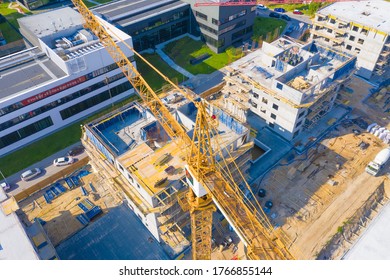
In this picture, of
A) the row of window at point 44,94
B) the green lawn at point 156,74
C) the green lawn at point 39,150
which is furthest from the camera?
the green lawn at point 156,74

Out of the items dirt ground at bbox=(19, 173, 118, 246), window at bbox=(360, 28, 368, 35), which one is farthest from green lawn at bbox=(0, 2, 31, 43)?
window at bbox=(360, 28, 368, 35)

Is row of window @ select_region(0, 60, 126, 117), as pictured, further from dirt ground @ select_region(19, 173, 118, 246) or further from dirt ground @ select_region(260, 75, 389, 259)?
dirt ground @ select_region(260, 75, 389, 259)

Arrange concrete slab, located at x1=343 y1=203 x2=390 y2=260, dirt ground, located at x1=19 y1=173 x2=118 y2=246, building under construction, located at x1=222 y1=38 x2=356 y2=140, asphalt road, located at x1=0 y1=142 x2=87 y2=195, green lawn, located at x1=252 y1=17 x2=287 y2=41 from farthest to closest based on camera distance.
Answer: green lawn, located at x1=252 y1=17 x2=287 y2=41 → building under construction, located at x1=222 y1=38 x2=356 y2=140 → asphalt road, located at x1=0 y1=142 x2=87 y2=195 → dirt ground, located at x1=19 y1=173 x2=118 y2=246 → concrete slab, located at x1=343 y1=203 x2=390 y2=260

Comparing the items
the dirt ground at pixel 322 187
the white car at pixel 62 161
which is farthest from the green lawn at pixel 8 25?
the dirt ground at pixel 322 187

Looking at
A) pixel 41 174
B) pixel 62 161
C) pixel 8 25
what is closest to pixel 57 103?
pixel 62 161

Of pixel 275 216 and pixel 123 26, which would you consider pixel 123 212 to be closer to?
pixel 275 216

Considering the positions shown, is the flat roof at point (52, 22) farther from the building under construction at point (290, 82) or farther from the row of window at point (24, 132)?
the building under construction at point (290, 82)

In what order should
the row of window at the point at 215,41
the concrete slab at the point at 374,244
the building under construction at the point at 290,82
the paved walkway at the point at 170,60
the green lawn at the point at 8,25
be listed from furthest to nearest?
the green lawn at the point at 8,25
the row of window at the point at 215,41
the paved walkway at the point at 170,60
the building under construction at the point at 290,82
the concrete slab at the point at 374,244
